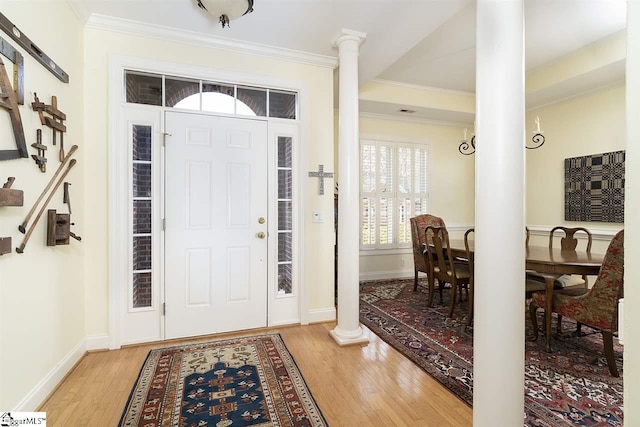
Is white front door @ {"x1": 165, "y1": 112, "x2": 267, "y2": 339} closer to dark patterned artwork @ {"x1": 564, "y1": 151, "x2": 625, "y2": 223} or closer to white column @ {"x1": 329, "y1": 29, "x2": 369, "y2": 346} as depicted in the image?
white column @ {"x1": 329, "y1": 29, "x2": 369, "y2": 346}

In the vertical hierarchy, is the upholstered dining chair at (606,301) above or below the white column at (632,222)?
below

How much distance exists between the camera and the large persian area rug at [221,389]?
1733 millimetres

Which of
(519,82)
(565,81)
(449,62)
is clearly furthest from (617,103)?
(519,82)

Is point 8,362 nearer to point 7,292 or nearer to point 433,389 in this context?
point 7,292

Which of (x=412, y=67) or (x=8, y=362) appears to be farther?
(x=412, y=67)

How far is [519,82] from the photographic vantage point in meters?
1.44

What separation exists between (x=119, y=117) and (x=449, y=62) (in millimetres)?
3624

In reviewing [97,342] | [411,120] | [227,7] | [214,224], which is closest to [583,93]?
[411,120]

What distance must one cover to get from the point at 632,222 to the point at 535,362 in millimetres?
2280

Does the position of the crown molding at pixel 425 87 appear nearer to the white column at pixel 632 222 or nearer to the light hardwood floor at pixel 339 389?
the light hardwood floor at pixel 339 389

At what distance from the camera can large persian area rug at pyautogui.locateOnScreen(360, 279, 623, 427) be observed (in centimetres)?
179

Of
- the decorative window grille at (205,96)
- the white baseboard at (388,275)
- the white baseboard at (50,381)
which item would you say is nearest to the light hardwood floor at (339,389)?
the white baseboard at (50,381)

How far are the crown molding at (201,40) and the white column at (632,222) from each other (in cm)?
286

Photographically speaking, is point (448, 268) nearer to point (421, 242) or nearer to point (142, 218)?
point (421, 242)
